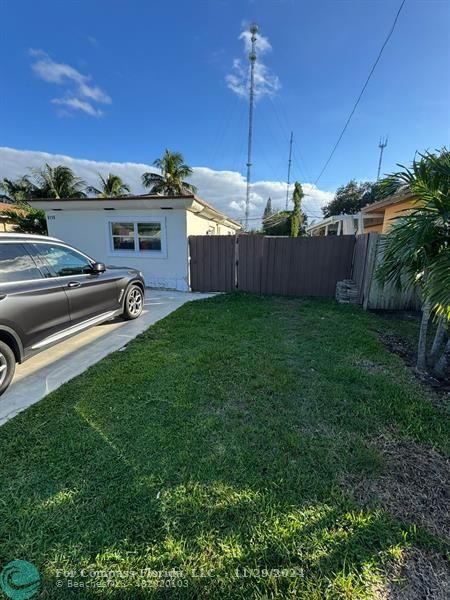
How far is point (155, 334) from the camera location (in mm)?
4754

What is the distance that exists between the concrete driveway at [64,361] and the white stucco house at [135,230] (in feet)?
8.93

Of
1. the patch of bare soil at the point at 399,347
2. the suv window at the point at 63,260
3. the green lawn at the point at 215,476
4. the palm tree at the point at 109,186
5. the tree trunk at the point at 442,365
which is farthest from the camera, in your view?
the palm tree at the point at 109,186

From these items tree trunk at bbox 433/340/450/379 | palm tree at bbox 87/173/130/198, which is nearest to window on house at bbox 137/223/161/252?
tree trunk at bbox 433/340/450/379

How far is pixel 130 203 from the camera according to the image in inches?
310

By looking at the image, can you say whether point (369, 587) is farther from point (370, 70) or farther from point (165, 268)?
point (370, 70)

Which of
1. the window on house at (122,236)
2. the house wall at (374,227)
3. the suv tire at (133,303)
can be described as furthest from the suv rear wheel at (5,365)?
the house wall at (374,227)

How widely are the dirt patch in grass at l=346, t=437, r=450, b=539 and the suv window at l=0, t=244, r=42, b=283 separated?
3906 millimetres

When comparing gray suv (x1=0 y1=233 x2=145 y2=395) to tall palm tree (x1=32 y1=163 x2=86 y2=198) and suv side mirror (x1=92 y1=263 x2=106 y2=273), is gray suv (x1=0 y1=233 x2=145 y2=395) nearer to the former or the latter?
suv side mirror (x1=92 y1=263 x2=106 y2=273)

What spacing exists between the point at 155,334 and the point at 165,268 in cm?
423

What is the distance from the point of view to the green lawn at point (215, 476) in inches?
52.7

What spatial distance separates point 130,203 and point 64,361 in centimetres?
569

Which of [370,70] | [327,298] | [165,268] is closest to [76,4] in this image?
[165,268]

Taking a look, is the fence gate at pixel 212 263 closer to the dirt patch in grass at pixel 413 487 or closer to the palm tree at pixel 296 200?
the dirt patch in grass at pixel 413 487

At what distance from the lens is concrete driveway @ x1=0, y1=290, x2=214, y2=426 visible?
9.29ft
